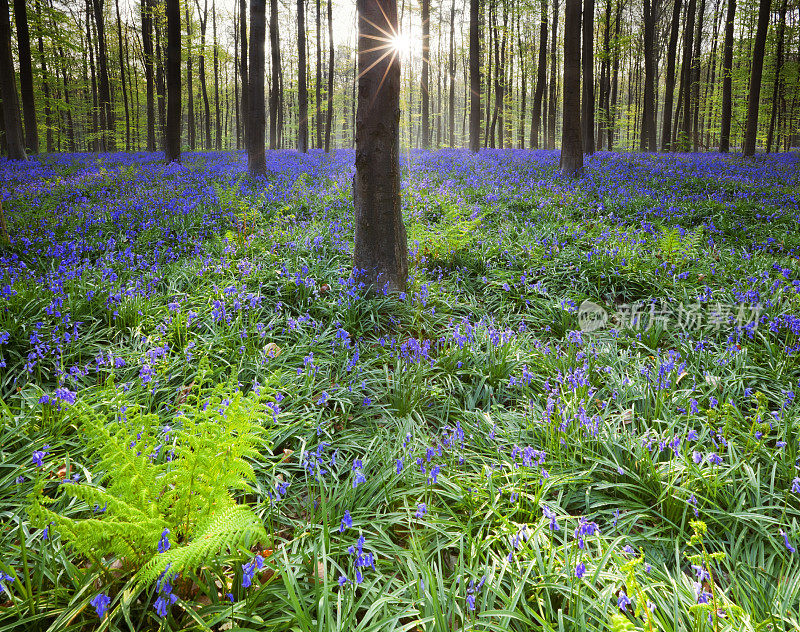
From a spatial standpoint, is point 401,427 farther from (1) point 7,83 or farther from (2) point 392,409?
(1) point 7,83

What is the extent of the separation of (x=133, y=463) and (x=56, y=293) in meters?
3.09

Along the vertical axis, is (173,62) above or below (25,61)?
below

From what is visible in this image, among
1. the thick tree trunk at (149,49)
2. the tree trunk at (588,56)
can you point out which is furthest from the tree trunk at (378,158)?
the thick tree trunk at (149,49)

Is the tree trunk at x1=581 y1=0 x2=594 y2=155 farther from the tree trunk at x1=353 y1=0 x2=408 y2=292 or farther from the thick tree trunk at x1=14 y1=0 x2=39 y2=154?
the thick tree trunk at x1=14 y1=0 x2=39 y2=154

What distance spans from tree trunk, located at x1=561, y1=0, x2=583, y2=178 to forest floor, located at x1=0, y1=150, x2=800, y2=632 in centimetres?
461

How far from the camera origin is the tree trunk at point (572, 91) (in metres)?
10.5

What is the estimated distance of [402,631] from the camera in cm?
167

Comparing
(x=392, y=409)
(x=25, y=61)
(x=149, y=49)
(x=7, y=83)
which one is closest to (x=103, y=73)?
(x=149, y=49)

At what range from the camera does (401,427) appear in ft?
9.93

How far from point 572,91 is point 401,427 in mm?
11030

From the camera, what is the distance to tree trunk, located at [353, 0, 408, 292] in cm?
431

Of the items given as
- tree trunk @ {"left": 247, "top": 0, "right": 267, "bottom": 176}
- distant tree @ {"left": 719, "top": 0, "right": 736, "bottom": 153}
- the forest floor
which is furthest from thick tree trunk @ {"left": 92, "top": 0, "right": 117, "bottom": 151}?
distant tree @ {"left": 719, "top": 0, "right": 736, "bottom": 153}

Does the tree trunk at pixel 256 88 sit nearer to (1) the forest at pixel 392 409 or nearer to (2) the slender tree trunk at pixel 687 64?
(1) the forest at pixel 392 409

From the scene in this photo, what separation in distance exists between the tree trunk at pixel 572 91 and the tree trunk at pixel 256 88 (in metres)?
7.93
